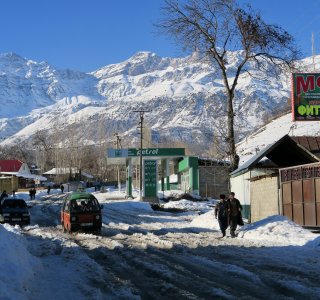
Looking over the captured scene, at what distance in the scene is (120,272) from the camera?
11.8 metres

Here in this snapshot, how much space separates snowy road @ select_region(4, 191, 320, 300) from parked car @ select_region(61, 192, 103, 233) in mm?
3097

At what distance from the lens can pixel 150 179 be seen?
54.8 meters

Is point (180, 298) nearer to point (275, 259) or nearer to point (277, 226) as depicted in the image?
point (275, 259)

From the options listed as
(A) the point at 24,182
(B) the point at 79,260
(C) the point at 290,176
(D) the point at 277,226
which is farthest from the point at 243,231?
(A) the point at 24,182

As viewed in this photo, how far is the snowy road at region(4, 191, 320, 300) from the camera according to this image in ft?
30.6

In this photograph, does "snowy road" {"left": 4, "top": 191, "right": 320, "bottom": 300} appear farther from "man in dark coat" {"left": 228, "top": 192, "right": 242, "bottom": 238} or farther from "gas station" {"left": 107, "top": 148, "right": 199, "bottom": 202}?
"gas station" {"left": 107, "top": 148, "right": 199, "bottom": 202}

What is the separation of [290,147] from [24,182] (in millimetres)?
91180

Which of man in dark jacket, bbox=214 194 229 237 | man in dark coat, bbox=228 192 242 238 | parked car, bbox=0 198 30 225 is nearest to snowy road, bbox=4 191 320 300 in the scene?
man in dark coat, bbox=228 192 242 238

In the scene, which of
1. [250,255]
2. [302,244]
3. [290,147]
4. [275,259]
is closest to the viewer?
[275,259]

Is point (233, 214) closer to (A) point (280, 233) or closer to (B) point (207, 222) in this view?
(A) point (280, 233)

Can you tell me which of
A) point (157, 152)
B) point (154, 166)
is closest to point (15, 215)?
point (154, 166)

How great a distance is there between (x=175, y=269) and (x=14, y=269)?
12.4 ft

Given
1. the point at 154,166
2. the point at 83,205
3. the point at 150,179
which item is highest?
the point at 154,166

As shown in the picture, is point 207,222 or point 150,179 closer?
point 207,222
